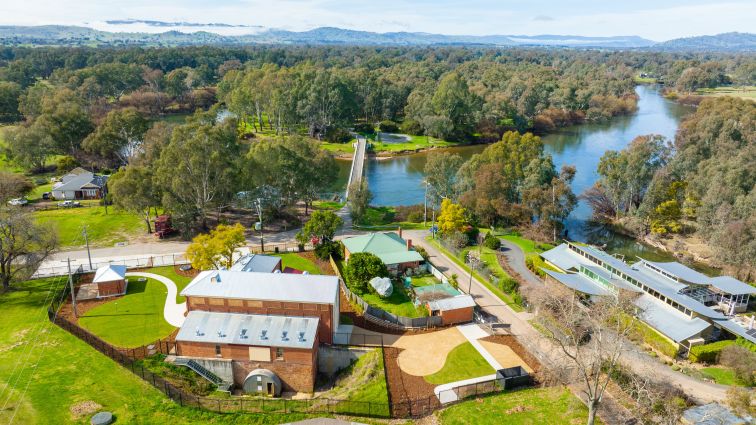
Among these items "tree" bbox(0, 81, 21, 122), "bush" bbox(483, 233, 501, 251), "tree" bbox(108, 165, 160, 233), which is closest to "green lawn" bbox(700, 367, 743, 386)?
"bush" bbox(483, 233, 501, 251)

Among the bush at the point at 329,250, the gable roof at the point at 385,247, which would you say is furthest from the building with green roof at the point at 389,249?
the bush at the point at 329,250

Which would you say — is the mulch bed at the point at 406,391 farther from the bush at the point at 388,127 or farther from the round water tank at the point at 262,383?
the bush at the point at 388,127

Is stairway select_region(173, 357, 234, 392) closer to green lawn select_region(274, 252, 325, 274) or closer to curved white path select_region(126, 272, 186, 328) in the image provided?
curved white path select_region(126, 272, 186, 328)

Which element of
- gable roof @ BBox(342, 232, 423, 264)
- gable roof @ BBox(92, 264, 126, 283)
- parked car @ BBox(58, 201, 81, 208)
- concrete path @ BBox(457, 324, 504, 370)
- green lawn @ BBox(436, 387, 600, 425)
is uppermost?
gable roof @ BBox(342, 232, 423, 264)

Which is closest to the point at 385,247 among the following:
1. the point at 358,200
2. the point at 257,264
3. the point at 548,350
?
the point at 358,200

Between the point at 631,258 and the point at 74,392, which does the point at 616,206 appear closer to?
the point at 631,258

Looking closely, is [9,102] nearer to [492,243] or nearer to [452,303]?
[492,243]

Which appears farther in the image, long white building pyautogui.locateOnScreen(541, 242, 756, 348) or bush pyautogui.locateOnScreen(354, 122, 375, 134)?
bush pyautogui.locateOnScreen(354, 122, 375, 134)

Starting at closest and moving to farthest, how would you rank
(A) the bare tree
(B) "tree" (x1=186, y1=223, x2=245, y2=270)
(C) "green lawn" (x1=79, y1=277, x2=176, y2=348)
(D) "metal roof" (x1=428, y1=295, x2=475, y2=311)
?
(A) the bare tree, (C) "green lawn" (x1=79, y1=277, x2=176, y2=348), (D) "metal roof" (x1=428, y1=295, x2=475, y2=311), (B) "tree" (x1=186, y1=223, x2=245, y2=270)
